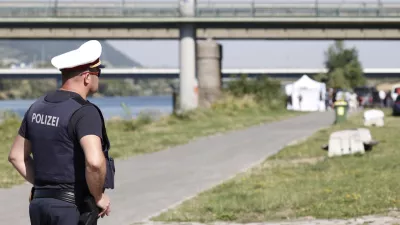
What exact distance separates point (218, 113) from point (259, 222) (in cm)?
3622

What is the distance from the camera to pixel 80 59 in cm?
542

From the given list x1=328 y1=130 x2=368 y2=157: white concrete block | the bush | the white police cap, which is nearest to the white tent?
the bush

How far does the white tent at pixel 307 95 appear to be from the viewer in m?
64.2

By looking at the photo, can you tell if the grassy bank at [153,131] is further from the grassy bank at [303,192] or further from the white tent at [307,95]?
the white tent at [307,95]

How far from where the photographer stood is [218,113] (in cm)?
4681

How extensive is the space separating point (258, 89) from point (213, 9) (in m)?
11.3

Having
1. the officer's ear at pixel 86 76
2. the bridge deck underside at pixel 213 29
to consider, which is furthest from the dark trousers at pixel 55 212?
the bridge deck underside at pixel 213 29

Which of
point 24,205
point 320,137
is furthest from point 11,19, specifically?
point 24,205

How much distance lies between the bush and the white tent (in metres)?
3.89

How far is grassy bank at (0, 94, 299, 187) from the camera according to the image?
22289 mm

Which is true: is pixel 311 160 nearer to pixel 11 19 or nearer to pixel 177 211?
pixel 177 211

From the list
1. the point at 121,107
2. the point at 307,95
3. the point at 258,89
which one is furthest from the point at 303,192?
the point at 307,95

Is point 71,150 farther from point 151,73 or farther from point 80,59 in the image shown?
point 151,73

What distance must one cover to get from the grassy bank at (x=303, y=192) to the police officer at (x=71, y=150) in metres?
5.53
